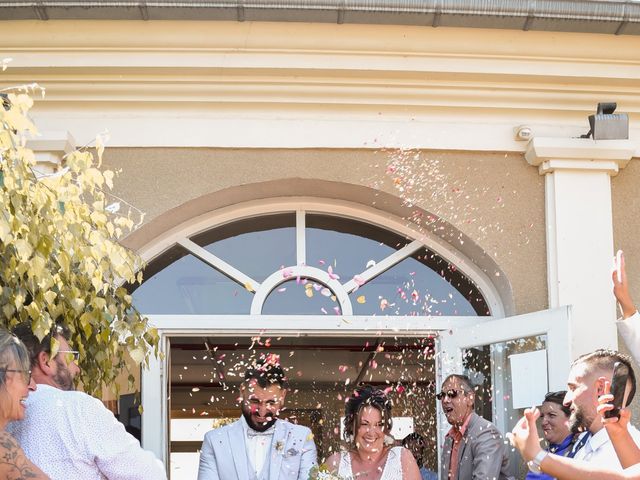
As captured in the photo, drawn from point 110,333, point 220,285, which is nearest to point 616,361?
point 110,333

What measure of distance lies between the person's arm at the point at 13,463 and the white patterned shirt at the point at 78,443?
10.0 inches

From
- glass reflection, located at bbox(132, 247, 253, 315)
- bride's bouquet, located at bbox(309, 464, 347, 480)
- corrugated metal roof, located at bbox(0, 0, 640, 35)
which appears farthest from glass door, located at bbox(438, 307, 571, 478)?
corrugated metal roof, located at bbox(0, 0, 640, 35)

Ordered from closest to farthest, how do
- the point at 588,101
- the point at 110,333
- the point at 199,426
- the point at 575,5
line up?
the point at 110,333
the point at 575,5
the point at 588,101
the point at 199,426

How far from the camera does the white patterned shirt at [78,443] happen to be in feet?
12.7

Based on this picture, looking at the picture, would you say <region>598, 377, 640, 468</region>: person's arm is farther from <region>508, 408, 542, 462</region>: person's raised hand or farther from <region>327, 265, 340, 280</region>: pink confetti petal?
<region>327, 265, 340, 280</region>: pink confetti petal

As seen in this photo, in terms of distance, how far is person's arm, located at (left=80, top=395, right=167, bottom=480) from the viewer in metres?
3.86

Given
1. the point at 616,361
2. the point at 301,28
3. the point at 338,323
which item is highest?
the point at 301,28

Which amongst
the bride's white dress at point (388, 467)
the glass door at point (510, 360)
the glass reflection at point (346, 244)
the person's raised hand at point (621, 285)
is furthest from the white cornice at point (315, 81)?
the person's raised hand at point (621, 285)

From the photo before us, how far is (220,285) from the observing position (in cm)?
780

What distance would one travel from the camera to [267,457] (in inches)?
255

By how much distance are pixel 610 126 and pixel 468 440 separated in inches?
90.6

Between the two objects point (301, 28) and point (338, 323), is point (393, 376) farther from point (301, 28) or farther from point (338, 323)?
point (301, 28)

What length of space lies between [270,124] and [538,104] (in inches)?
73.9

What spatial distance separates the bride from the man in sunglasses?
46 cm
